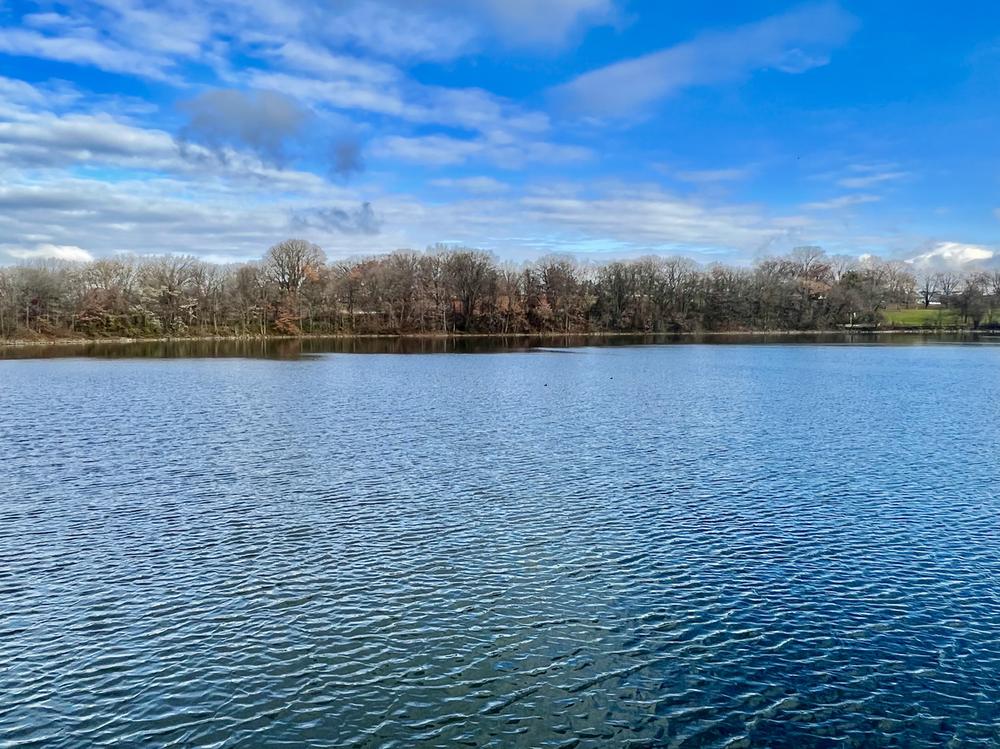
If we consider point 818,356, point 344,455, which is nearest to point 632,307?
point 818,356

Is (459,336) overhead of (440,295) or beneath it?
beneath

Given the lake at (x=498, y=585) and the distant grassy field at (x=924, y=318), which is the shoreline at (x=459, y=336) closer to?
the distant grassy field at (x=924, y=318)

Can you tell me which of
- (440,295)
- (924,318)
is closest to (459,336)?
(440,295)

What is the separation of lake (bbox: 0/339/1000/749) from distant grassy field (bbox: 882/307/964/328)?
464 feet

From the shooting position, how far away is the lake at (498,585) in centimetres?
1007

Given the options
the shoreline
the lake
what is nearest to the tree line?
the shoreline

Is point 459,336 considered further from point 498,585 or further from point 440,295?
point 498,585

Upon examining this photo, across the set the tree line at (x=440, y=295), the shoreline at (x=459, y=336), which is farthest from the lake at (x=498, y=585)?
the tree line at (x=440, y=295)

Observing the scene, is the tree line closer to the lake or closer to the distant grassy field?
the distant grassy field

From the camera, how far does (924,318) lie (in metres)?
161

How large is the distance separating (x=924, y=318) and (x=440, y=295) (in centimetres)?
11550

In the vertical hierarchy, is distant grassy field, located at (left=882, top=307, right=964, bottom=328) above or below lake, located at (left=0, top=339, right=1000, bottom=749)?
above

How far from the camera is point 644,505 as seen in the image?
20.5m

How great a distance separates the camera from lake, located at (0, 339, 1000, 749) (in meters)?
10.1
